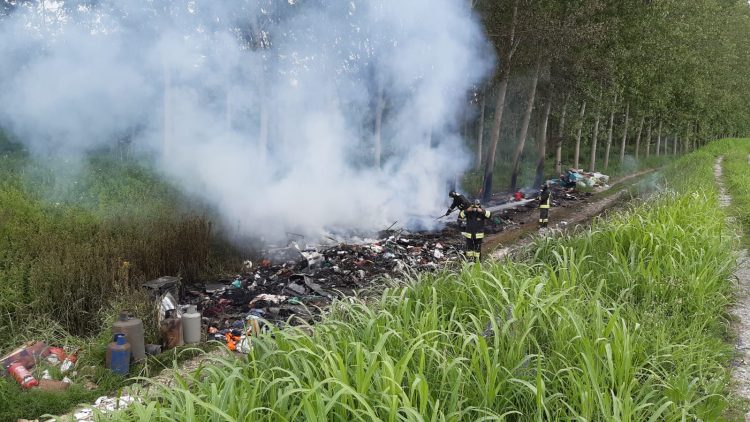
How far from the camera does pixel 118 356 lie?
4.42 meters

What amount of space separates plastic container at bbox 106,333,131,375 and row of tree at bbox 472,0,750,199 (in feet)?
39.0

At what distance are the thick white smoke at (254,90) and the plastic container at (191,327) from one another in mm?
4087

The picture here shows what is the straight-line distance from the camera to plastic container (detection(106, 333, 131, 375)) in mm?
4406

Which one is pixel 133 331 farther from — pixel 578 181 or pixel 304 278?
pixel 578 181

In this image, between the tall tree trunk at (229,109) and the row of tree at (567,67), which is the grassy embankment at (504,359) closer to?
the tall tree trunk at (229,109)

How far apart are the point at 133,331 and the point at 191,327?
67 cm

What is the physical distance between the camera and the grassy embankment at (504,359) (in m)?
2.29

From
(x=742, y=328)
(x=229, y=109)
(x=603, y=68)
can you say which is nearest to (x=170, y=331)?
(x=742, y=328)

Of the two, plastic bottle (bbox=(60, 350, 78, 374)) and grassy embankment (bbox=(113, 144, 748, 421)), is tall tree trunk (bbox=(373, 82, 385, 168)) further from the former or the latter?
plastic bottle (bbox=(60, 350, 78, 374))

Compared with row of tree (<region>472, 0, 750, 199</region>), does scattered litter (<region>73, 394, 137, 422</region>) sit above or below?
below

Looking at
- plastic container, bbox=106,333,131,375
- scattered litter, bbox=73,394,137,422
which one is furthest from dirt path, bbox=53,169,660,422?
scattered litter, bbox=73,394,137,422

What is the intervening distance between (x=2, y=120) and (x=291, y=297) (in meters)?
5.73

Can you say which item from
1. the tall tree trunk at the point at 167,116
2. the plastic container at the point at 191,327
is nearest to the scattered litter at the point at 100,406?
the plastic container at the point at 191,327

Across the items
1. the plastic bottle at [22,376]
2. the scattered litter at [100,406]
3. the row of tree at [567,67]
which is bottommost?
the scattered litter at [100,406]
